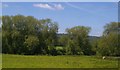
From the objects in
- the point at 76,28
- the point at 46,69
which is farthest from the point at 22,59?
the point at 76,28

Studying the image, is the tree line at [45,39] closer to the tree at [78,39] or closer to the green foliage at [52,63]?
the tree at [78,39]

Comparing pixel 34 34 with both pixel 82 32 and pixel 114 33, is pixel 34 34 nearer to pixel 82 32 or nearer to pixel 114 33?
pixel 82 32

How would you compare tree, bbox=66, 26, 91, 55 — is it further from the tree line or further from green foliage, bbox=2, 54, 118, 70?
green foliage, bbox=2, 54, 118, 70

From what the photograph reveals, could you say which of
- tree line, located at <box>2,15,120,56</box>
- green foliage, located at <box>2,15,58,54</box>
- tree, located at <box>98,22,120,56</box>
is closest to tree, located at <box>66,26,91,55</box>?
tree line, located at <box>2,15,120,56</box>

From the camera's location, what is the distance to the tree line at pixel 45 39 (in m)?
18.8

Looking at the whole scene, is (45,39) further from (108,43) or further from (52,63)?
(108,43)

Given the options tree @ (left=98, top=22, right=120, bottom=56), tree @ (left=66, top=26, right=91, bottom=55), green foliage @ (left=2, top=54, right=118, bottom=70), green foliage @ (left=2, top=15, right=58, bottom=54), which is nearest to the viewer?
green foliage @ (left=2, top=54, right=118, bottom=70)

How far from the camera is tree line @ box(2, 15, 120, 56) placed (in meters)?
18.8

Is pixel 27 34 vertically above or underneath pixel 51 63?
above

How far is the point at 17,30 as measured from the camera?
1966 cm

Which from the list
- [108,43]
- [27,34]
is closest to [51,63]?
[27,34]

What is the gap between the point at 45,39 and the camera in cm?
1966

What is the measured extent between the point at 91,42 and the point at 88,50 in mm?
921

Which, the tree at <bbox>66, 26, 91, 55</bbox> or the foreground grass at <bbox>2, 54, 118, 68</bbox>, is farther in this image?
the tree at <bbox>66, 26, 91, 55</bbox>
